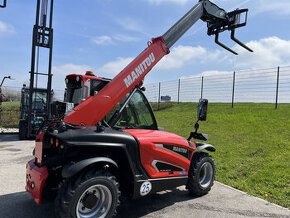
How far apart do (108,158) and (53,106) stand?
1083mm

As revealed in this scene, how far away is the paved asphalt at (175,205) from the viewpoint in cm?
375

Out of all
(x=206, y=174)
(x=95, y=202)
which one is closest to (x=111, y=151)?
(x=95, y=202)

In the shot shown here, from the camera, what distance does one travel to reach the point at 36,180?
126 inches

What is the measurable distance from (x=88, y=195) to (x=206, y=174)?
2596 mm

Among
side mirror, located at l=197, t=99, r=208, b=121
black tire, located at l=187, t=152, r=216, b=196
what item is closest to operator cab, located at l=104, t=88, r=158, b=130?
side mirror, located at l=197, t=99, r=208, b=121

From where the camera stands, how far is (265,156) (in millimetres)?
6676

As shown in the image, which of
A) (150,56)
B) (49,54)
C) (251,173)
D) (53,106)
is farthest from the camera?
(49,54)

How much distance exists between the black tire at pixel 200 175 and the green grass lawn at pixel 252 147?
80cm

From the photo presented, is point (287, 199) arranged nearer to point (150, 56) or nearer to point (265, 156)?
point (265, 156)

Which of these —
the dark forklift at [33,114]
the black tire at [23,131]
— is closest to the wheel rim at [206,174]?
the dark forklift at [33,114]

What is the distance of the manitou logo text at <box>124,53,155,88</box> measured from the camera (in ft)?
13.1

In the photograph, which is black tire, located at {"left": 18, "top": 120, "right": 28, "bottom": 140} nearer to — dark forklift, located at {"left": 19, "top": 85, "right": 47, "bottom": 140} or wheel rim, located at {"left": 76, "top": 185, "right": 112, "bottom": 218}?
dark forklift, located at {"left": 19, "top": 85, "right": 47, "bottom": 140}

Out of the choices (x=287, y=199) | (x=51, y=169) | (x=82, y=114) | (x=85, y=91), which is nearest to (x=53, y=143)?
(x=51, y=169)

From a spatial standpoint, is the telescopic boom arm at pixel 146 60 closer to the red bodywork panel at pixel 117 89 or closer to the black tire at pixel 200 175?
the red bodywork panel at pixel 117 89
